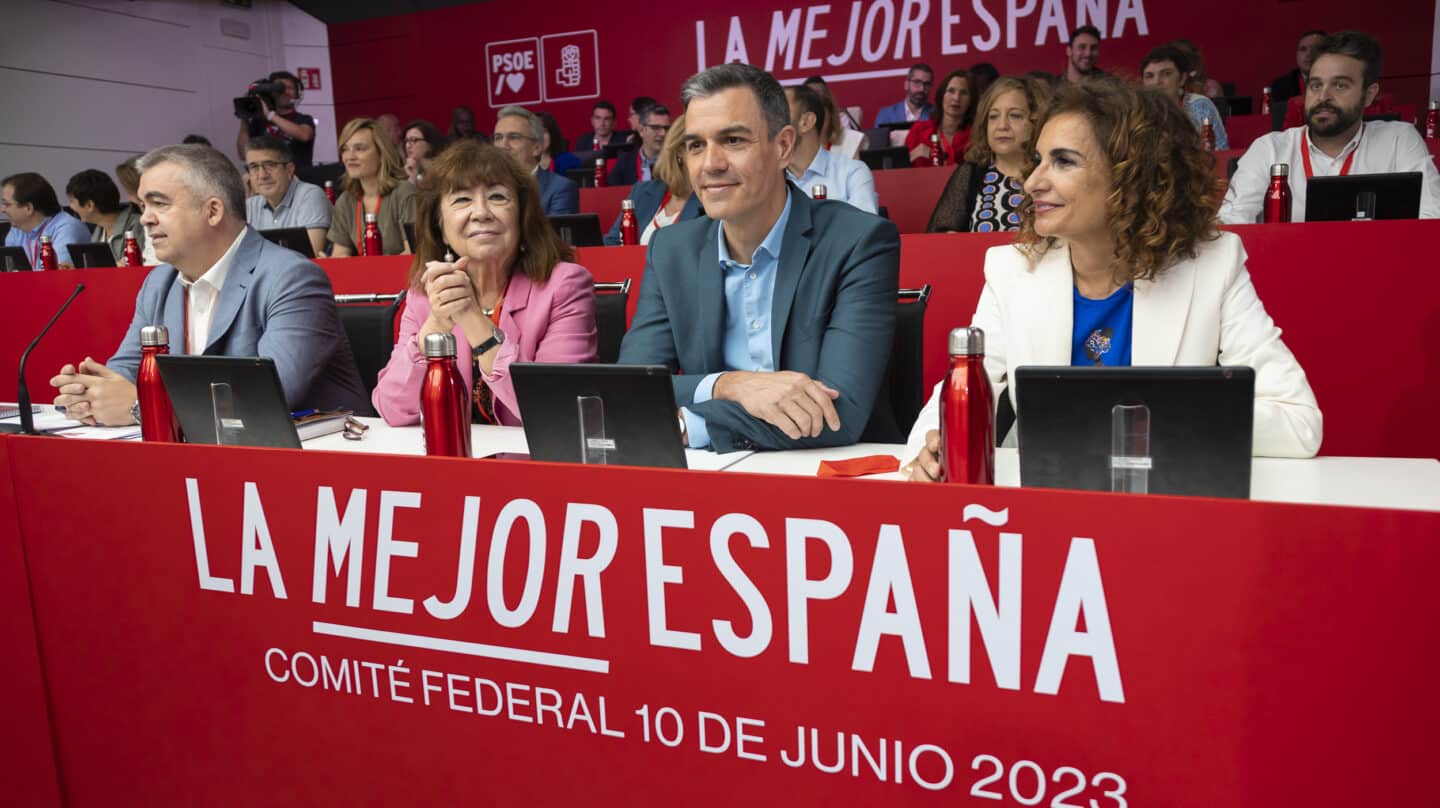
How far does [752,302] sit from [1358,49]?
3.12 m

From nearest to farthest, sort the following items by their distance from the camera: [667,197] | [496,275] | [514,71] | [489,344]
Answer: [489,344] → [496,275] → [667,197] → [514,71]

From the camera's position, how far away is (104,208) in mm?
6203

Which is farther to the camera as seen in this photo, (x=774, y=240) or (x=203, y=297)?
(x=203, y=297)

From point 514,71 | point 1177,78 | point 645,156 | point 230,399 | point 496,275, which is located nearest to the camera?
point 230,399

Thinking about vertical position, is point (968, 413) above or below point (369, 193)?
below

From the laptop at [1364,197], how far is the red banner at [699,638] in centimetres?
255

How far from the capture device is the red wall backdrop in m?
8.78

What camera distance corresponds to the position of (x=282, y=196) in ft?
17.4

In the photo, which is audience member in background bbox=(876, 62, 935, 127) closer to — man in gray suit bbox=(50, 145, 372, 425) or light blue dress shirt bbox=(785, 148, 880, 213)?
light blue dress shirt bbox=(785, 148, 880, 213)

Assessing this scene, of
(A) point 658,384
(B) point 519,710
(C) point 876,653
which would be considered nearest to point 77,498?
(B) point 519,710

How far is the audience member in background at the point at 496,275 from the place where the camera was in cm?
229

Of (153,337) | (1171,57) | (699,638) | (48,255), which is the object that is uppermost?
(1171,57)

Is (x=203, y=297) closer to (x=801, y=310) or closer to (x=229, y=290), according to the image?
(x=229, y=290)

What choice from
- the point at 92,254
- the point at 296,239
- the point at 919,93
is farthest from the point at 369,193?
the point at 919,93
